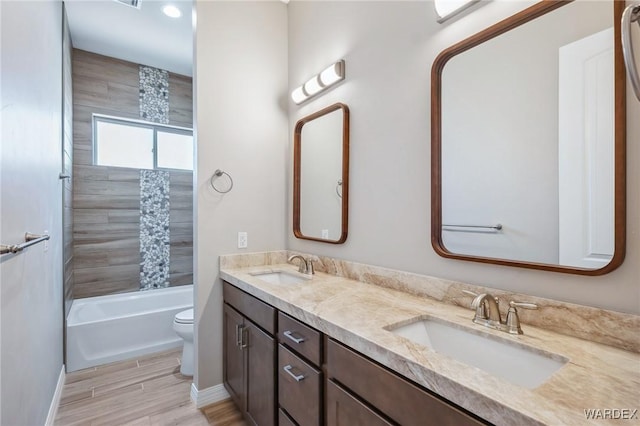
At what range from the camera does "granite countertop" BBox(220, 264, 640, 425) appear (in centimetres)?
62

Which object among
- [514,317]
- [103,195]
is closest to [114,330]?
[103,195]

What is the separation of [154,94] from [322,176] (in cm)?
273

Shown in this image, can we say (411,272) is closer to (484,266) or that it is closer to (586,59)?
(484,266)

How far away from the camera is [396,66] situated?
159cm

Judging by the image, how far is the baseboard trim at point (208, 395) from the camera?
79.3 inches

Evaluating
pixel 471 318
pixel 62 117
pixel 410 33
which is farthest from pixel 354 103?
pixel 62 117

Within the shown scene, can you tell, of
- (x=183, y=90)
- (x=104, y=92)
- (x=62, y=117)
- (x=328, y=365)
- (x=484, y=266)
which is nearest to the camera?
(x=328, y=365)

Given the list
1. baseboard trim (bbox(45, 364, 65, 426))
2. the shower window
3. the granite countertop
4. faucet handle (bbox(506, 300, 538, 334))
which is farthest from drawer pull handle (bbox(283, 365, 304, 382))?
the shower window

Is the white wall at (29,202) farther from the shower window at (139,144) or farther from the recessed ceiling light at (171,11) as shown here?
the shower window at (139,144)

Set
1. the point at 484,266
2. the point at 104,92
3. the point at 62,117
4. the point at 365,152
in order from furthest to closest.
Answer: the point at 104,92 < the point at 62,117 < the point at 365,152 < the point at 484,266

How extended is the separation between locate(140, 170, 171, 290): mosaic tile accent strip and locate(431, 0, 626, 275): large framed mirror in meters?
3.28

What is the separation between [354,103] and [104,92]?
3013 mm

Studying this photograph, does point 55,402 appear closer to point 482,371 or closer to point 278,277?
point 278,277

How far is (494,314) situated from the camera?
Answer: 107cm
